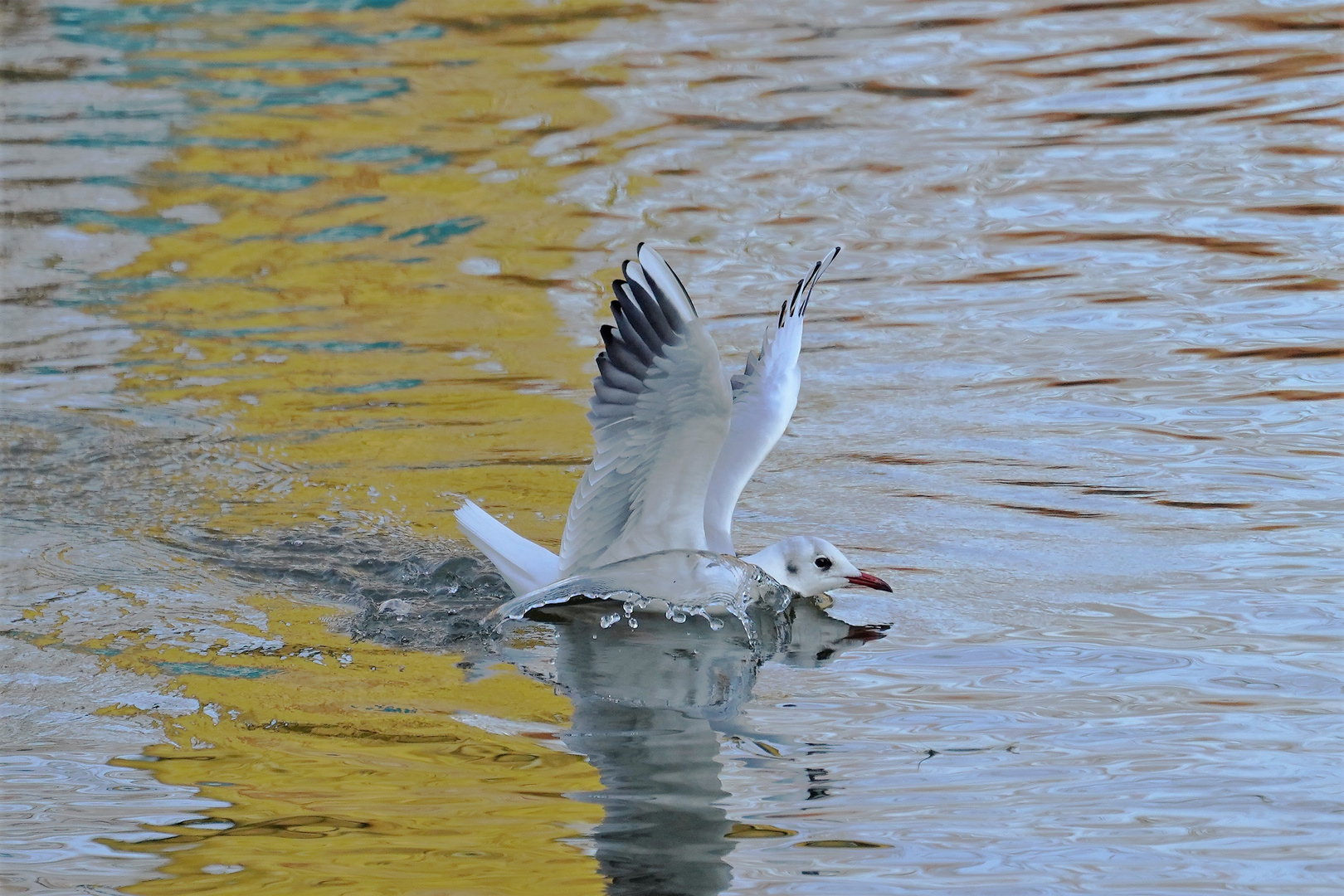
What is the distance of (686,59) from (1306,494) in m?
9.13

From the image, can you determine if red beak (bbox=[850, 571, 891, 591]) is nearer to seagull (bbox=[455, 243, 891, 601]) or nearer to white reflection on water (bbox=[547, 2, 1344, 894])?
seagull (bbox=[455, 243, 891, 601])

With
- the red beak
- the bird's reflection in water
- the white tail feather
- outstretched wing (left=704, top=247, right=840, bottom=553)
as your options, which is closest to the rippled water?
the bird's reflection in water

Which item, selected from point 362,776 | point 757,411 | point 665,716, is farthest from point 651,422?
point 362,776

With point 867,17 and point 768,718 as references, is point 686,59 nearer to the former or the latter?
point 867,17

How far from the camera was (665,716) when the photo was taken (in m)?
4.91

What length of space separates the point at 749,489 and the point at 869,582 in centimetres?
154

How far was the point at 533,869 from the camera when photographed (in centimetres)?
381

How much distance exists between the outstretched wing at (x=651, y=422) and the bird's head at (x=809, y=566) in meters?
0.53

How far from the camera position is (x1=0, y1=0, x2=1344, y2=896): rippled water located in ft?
13.5

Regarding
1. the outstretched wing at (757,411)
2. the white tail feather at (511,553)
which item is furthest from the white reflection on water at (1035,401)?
the white tail feather at (511,553)

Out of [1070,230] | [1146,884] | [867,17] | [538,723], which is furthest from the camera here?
[867,17]

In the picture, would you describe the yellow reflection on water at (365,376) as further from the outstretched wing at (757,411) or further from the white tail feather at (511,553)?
the outstretched wing at (757,411)

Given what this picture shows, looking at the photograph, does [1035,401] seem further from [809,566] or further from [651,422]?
[651,422]

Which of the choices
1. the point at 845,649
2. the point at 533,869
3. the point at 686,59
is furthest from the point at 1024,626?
the point at 686,59
